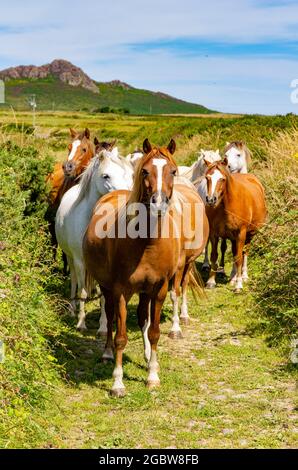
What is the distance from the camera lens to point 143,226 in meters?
5.63

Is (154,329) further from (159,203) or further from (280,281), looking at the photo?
(280,281)

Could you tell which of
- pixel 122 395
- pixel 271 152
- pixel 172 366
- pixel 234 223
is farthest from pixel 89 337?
pixel 271 152

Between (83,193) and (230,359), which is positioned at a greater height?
(83,193)

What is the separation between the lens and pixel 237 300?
30.4 ft

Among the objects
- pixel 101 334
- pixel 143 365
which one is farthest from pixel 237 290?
pixel 143 365

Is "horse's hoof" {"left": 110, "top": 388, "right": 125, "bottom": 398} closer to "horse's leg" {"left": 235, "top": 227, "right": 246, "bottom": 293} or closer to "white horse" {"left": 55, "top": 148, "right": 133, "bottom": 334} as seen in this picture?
"white horse" {"left": 55, "top": 148, "right": 133, "bottom": 334}

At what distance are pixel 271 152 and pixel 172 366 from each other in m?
8.60

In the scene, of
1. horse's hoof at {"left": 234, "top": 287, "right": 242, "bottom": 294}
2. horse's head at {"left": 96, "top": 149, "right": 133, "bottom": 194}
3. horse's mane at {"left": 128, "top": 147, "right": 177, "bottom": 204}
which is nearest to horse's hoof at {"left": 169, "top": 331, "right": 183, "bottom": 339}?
horse's head at {"left": 96, "top": 149, "right": 133, "bottom": 194}

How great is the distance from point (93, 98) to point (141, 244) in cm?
13961

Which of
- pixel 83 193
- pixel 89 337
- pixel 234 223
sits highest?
pixel 83 193

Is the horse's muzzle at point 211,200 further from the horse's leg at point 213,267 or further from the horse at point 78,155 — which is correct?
the horse at point 78,155

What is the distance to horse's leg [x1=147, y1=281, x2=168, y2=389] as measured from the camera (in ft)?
19.5

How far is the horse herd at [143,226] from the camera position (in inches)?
221
